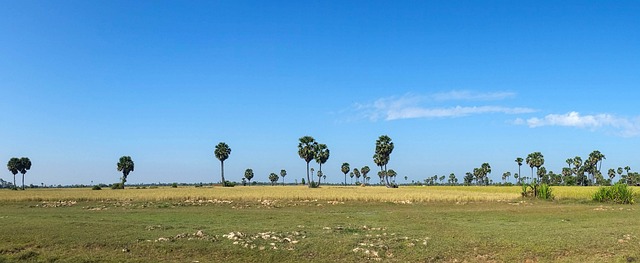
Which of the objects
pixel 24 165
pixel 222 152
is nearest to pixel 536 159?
pixel 222 152

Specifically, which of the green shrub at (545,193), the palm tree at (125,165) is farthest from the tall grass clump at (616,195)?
the palm tree at (125,165)

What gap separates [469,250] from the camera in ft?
64.1

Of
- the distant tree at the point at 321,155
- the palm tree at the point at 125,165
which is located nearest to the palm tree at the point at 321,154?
the distant tree at the point at 321,155

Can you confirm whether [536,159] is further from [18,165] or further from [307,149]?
[18,165]

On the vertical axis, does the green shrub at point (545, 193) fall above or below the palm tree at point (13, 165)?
below

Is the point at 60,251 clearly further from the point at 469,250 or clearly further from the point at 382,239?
the point at 469,250

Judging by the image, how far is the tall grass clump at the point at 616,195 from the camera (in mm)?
53688

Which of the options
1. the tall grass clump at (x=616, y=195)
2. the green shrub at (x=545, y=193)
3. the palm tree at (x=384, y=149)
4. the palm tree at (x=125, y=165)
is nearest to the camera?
the tall grass clump at (x=616, y=195)

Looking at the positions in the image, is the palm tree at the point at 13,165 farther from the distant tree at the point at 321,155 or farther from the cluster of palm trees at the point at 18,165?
the distant tree at the point at 321,155

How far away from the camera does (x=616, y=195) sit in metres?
54.6

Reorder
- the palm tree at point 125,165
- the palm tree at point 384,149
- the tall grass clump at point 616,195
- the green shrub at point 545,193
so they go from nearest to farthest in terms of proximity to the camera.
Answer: the tall grass clump at point 616,195, the green shrub at point 545,193, the palm tree at point 384,149, the palm tree at point 125,165

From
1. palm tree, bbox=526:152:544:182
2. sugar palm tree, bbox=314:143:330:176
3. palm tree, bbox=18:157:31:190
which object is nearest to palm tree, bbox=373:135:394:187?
sugar palm tree, bbox=314:143:330:176

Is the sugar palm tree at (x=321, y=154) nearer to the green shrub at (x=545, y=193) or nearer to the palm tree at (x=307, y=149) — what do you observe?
the palm tree at (x=307, y=149)

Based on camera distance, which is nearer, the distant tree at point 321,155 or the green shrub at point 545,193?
the green shrub at point 545,193
